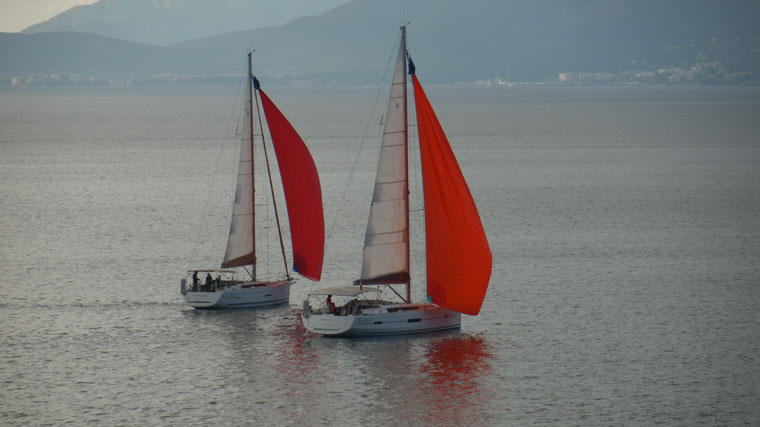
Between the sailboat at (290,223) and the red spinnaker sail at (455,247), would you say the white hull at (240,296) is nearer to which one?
the sailboat at (290,223)

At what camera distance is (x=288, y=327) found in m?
54.5

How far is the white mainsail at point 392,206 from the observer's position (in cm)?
4944

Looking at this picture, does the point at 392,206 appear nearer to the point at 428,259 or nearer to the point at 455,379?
the point at 428,259

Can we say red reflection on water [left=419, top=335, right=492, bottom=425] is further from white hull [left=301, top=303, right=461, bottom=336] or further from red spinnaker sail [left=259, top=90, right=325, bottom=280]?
red spinnaker sail [left=259, top=90, right=325, bottom=280]

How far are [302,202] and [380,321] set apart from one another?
382 inches

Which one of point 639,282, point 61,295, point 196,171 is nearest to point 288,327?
point 61,295

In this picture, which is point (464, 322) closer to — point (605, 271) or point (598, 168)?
point (605, 271)

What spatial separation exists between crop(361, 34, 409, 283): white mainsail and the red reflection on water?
157 inches

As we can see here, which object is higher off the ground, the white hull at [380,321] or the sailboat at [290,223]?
the sailboat at [290,223]

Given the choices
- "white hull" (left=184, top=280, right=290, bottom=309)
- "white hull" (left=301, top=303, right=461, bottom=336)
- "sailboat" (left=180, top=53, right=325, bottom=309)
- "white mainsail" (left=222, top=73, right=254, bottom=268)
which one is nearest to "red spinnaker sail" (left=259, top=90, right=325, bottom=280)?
"sailboat" (left=180, top=53, right=325, bottom=309)

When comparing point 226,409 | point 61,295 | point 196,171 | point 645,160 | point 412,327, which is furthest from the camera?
point 645,160

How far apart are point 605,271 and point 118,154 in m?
105

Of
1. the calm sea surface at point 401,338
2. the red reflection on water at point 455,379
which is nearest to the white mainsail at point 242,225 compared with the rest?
the calm sea surface at point 401,338

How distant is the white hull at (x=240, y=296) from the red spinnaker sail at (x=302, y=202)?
1.80m
